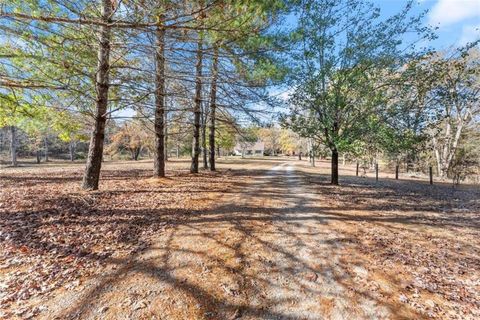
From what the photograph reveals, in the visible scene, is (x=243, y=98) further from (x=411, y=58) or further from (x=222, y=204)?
(x=411, y=58)

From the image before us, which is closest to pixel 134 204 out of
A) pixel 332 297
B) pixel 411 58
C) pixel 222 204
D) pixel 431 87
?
pixel 222 204

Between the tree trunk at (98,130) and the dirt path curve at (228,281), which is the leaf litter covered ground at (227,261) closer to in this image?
the dirt path curve at (228,281)

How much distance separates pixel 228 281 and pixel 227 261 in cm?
48

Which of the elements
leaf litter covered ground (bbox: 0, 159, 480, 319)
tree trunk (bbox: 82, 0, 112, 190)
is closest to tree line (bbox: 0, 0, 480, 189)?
tree trunk (bbox: 82, 0, 112, 190)

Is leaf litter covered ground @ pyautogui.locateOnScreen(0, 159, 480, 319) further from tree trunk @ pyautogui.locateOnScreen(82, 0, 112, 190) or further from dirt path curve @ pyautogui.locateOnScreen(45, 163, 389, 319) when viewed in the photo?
tree trunk @ pyautogui.locateOnScreen(82, 0, 112, 190)

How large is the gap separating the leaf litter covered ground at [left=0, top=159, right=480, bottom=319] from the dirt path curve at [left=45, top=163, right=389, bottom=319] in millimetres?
16

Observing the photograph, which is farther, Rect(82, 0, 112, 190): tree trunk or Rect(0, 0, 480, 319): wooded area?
Rect(82, 0, 112, 190): tree trunk

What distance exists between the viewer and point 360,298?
9.37 feet

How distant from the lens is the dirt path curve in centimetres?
260

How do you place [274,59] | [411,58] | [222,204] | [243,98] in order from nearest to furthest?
[274,59]
[222,204]
[411,58]
[243,98]

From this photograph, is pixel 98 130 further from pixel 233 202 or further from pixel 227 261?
pixel 227 261

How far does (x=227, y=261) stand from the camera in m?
3.61

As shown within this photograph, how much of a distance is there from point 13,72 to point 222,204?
6527 millimetres

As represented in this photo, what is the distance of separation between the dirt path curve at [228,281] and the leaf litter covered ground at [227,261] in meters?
0.02
